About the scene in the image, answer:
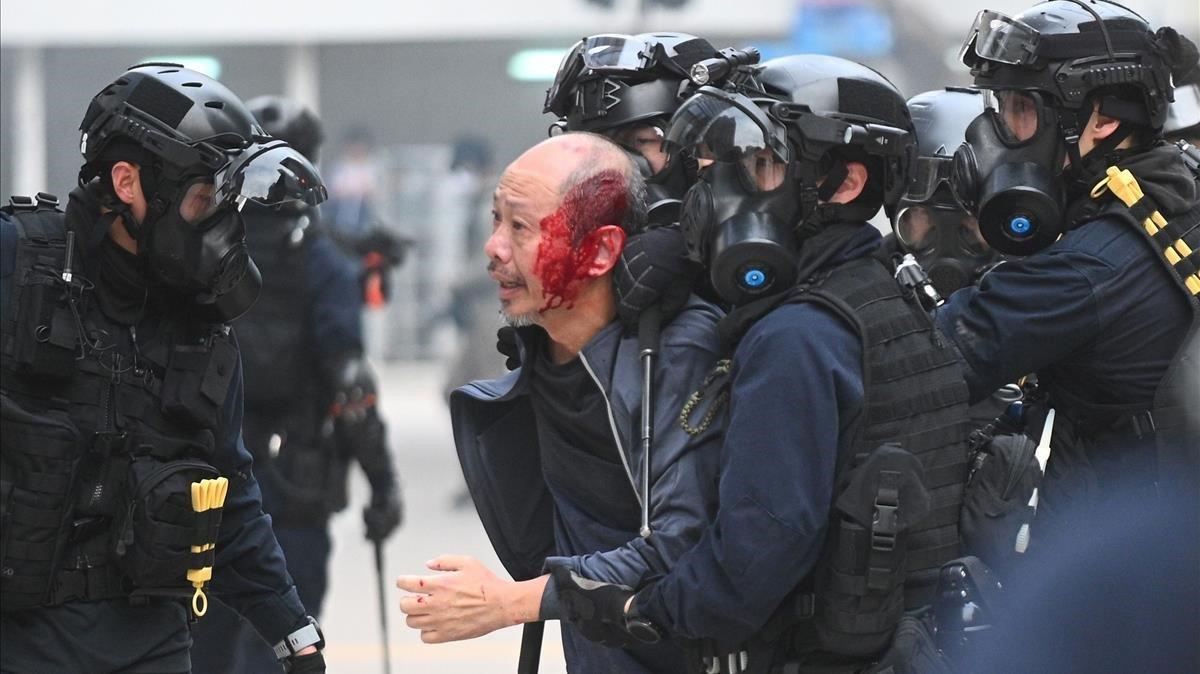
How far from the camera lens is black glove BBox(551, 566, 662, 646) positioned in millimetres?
3008

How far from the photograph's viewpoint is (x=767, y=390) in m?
2.87

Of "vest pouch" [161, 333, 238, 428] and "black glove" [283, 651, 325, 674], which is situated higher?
"vest pouch" [161, 333, 238, 428]

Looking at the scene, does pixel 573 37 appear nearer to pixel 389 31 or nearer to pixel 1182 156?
pixel 389 31

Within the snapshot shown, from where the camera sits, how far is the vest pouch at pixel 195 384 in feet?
11.3

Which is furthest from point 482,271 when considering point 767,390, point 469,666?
point 767,390

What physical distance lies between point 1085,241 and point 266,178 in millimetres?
1665

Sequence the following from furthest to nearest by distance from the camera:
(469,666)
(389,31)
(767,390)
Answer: (389,31)
(469,666)
(767,390)

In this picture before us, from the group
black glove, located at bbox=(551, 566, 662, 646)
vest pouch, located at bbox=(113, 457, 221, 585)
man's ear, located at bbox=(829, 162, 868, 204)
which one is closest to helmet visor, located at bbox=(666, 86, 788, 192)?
man's ear, located at bbox=(829, 162, 868, 204)

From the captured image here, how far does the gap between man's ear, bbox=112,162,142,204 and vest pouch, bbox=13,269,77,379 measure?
0.83ft

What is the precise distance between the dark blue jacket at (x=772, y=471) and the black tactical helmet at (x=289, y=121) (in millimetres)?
3642

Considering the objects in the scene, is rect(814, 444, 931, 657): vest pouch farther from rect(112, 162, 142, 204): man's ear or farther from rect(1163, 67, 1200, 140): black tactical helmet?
rect(1163, 67, 1200, 140): black tactical helmet

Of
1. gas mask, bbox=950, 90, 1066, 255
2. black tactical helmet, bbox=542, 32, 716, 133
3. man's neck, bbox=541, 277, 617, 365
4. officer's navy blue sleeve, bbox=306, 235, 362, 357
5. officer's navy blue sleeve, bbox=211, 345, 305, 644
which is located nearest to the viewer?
man's neck, bbox=541, 277, 617, 365

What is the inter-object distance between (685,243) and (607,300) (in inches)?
9.6

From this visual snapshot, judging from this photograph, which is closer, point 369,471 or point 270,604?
point 270,604
